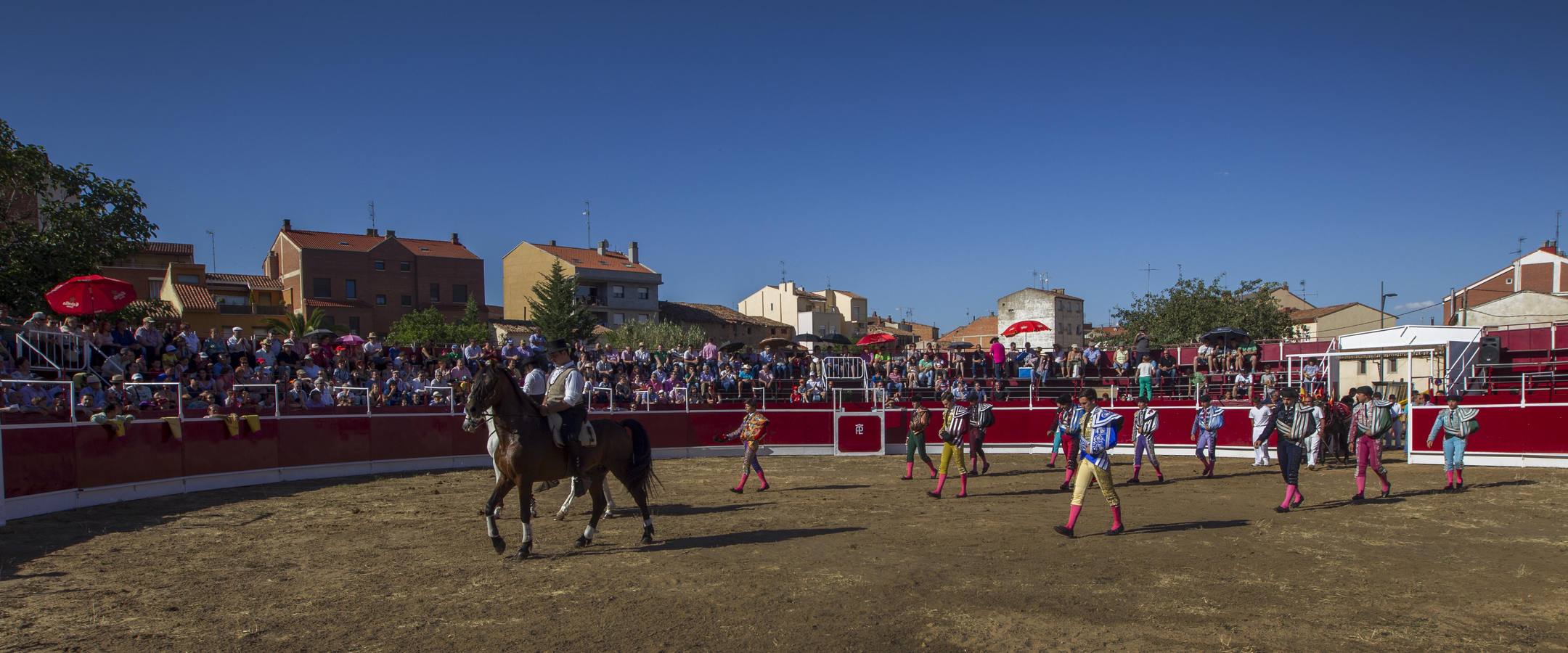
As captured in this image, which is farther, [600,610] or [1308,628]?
[600,610]

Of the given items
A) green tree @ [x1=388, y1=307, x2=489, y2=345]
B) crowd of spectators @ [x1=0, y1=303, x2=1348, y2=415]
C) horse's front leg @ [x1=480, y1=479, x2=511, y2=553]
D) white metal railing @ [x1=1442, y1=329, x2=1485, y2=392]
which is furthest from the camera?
green tree @ [x1=388, y1=307, x2=489, y2=345]

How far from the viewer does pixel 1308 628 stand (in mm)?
6691

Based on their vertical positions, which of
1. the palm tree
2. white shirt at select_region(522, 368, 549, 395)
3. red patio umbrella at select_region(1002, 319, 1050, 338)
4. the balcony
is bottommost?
white shirt at select_region(522, 368, 549, 395)

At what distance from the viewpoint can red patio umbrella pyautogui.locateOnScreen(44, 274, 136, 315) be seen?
15.9 m

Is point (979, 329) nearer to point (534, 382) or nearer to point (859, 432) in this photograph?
point (859, 432)

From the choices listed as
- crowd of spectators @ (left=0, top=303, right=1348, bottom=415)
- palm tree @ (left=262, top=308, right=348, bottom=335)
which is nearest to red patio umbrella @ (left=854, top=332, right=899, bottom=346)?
crowd of spectators @ (left=0, top=303, right=1348, bottom=415)

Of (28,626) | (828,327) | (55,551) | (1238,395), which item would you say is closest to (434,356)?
(55,551)

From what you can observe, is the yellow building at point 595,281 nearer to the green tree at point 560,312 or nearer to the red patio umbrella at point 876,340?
the green tree at point 560,312

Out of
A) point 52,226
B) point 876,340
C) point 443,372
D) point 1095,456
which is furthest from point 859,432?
point 52,226

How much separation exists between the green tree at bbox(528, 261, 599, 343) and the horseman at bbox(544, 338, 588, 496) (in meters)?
46.0

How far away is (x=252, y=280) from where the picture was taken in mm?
61469

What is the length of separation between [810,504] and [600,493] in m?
4.28

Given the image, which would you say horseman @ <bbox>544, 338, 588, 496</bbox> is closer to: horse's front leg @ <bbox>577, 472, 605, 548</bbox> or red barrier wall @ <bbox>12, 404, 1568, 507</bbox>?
horse's front leg @ <bbox>577, 472, 605, 548</bbox>

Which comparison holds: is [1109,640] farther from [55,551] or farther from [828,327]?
[828,327]
